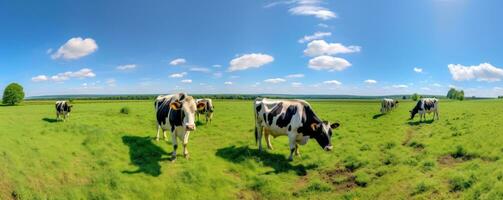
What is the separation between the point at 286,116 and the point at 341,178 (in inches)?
171

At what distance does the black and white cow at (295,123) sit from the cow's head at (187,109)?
455 cm

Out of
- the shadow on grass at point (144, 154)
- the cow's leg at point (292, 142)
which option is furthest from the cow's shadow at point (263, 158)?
the shadow on grass at point (144, 154)

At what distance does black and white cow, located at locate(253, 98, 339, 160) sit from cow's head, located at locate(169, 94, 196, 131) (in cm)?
455

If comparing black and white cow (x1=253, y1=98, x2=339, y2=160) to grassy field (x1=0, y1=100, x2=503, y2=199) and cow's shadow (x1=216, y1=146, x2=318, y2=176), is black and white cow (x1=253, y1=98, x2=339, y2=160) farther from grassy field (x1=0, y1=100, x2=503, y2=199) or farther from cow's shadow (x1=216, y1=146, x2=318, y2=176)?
grassy field (x1=0, y1=100, x2=503, y2=199)

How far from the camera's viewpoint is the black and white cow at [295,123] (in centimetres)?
1605

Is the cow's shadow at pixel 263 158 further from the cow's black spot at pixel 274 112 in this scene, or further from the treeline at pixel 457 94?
the treeline at pixel 457 94

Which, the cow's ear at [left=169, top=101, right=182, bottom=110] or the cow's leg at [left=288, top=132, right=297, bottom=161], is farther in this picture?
the cow's leg at [left=288, top=132, right=297, bottom=161]

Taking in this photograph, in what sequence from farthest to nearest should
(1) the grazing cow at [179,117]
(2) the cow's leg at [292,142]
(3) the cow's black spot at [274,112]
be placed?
(3) the cow's black spot at [274,112], (2) the cow's leg at [292,142], (1) the grazing cow at [179,117]

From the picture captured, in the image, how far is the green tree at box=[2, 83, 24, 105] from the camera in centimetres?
6050

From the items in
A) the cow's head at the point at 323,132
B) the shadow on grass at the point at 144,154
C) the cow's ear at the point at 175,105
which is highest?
the cow's ear at the point at 175,105

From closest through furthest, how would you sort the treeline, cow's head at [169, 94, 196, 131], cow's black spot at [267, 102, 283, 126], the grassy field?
1. the grassy field
2. cow's head at [169, 94, 196, 131]
3. cow's black spot at [267, 102, 283, 126]
4. the treeline

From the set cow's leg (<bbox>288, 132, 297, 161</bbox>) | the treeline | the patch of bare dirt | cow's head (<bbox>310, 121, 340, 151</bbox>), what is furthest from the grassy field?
the treeline

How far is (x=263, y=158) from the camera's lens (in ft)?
53.9

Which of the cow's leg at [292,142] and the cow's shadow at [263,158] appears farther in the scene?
the cow's leg at [292,142]
